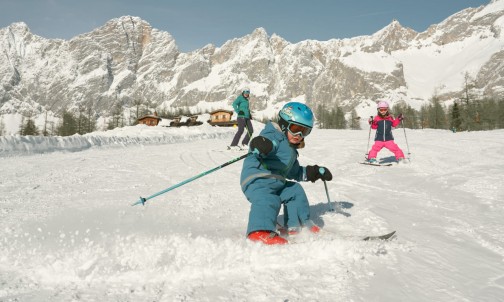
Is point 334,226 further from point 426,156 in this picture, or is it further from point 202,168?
point 426,156

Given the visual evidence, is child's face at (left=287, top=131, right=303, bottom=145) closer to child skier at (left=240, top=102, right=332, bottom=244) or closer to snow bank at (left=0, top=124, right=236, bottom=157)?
child skier at (left=240, top=102, right=332, bottom=244)

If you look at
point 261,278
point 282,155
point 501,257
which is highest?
point 282,155

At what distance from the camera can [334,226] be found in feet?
12.3

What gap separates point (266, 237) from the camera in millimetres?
2863

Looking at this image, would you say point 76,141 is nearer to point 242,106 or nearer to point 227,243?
point 242,106

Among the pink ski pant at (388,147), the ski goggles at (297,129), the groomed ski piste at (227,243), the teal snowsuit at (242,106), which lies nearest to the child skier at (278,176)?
the ski goggles at (297,129)

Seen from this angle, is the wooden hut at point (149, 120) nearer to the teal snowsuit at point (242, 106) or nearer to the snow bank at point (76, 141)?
the snow bank at point (76, 141)

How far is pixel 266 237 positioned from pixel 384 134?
769 centimetres

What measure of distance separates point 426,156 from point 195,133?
16915 millimetres

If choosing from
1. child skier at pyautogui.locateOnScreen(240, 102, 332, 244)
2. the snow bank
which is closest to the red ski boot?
child skier at pyautogui.locateOnScreen(240, 102, 332, 244)

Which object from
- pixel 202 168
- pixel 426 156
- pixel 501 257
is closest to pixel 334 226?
pixel 501 257

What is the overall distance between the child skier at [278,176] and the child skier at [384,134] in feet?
18.9

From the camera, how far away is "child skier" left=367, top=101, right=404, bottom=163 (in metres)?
9.08

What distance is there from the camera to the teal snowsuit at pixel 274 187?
3.17 m
